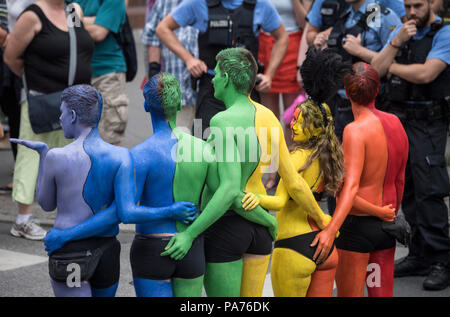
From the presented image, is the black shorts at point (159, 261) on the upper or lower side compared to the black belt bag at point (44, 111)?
upper

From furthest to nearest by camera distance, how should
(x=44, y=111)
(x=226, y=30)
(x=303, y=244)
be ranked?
(x=44, y=111), (x=226, y=30), (x=303, y=244)

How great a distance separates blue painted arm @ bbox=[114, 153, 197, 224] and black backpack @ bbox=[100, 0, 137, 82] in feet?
13.2

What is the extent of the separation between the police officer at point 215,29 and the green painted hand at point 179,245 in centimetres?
195

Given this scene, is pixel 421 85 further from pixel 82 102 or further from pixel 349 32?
pixel 82 102

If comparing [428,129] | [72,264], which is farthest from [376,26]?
[72,264]

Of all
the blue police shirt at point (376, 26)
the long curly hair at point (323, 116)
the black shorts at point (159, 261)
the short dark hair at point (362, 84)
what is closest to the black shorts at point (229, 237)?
the black shorts at point (159, 261)

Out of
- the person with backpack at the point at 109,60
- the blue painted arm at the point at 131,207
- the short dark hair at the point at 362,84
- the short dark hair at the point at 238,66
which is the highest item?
the short dark hair at the point at 238,66

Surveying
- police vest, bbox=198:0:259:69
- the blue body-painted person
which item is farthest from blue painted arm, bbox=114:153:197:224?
police vest, bbox=198:0:259:69

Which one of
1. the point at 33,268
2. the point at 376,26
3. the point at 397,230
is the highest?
the point at 376,26

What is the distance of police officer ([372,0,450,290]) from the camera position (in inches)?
192

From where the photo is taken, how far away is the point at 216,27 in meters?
5.01

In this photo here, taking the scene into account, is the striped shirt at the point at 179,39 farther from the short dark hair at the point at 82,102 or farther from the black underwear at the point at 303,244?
the short dark hair at the point at 82,102

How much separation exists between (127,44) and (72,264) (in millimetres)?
4240

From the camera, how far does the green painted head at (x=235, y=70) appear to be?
3.19 m
